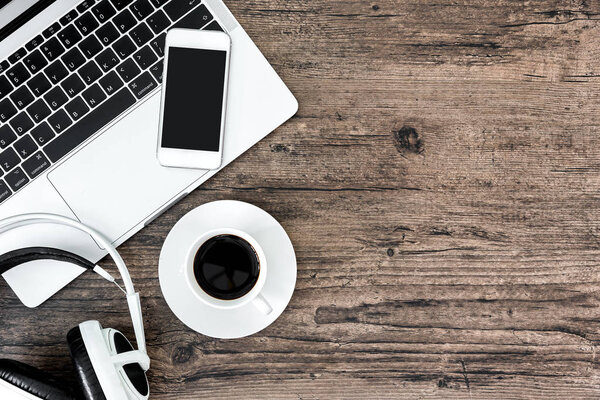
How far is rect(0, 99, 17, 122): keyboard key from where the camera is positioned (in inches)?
27.9

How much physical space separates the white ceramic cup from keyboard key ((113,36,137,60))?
275 mm

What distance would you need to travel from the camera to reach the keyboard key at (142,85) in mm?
726

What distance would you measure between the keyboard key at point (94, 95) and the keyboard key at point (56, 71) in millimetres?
38

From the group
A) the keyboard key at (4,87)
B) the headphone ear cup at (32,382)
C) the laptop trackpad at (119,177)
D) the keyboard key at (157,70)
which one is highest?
the keyboard key at (4,87)

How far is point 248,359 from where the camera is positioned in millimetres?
779

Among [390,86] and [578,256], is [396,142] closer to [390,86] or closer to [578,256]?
[390,86]

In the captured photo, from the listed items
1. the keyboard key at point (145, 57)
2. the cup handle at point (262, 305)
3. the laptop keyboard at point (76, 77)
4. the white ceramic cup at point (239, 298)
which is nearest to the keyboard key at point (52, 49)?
the laptop keyboard at point (76, 77)

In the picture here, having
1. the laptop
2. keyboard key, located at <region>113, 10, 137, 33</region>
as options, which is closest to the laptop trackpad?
the laptop

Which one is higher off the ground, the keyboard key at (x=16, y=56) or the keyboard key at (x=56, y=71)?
the keyboard key at (x=16, y=56)

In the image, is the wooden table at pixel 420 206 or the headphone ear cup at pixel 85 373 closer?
the headphone ear cup at pixel 85 373

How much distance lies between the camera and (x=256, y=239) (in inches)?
29.5

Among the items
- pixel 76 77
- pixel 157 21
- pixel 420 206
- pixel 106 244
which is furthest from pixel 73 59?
pixel 420 206

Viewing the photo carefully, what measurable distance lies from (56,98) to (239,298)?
1.23 feet

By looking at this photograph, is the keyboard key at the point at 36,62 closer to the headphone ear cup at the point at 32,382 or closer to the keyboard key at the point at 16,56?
the keyboard key at the point at 16,56
